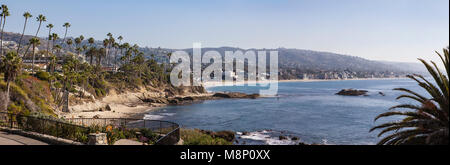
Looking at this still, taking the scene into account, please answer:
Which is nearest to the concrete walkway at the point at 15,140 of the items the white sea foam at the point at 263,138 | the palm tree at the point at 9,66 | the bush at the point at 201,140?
the bush at the point at 201,140

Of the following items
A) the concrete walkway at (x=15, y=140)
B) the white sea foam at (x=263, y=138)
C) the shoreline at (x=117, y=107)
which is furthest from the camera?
the shoreline at (x=117, y=107)

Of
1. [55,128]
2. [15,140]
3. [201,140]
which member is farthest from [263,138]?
[15,140]

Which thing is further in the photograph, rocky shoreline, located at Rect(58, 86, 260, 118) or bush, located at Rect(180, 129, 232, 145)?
rocky shoreline, located at Rect(58, 86, 260, 118)

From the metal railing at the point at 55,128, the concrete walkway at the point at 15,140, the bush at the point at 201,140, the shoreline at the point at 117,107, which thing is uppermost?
the metal railing at the point at 55,128

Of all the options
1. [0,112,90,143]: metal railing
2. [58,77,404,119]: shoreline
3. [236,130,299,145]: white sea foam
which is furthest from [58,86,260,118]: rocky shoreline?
[0,112,90,143]: metal railing

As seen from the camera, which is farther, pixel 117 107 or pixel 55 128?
pixel 117 107

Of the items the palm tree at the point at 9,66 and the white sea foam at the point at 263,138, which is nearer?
the palm tree at the point at 9,66

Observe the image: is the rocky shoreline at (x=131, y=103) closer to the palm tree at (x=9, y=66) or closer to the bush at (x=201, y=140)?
the palm tree at (x=9, y=66)

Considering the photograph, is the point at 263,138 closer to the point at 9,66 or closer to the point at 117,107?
the point at 9,66

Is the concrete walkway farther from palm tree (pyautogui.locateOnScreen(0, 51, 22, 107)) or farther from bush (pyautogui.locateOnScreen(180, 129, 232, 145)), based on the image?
palm tree (pyautogui.locateOnScreen(0, 51, 22, 107))

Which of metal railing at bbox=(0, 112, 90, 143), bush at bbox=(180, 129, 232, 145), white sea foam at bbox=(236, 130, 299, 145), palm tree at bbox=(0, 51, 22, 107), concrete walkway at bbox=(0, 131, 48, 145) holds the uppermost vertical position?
palm tree at bbox=(0, 51, 22, 107)
